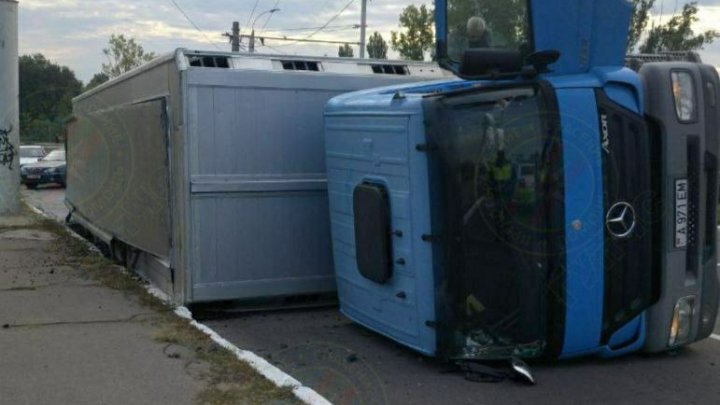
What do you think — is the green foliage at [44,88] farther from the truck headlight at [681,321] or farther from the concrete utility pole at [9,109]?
the truck headlight at [681,321]

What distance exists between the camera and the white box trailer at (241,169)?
290 inches

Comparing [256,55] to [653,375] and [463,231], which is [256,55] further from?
[653,375]

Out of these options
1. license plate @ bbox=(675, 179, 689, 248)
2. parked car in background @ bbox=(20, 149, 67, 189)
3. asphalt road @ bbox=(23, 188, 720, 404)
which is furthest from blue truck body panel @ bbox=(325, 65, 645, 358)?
parked car in background @ bbox=(20, 149, 67, 189)

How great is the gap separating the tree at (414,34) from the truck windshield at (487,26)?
18.4 meters

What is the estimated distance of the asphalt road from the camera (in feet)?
17.4

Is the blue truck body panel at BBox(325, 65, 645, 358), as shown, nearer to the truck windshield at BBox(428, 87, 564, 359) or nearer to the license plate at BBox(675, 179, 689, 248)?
the truck windshield at BBox(428, 87, 564, 359)

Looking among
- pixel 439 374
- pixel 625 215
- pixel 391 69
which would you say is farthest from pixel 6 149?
pixel 625 215

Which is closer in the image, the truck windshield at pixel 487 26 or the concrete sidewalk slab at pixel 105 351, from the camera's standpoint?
the concrete sidewalk slab at pixel 105 351

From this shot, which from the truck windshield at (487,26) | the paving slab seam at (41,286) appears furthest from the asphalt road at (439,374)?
the paving slab seam at (41,286)

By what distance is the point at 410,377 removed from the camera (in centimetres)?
576

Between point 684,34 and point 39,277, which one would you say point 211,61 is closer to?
point 39,277

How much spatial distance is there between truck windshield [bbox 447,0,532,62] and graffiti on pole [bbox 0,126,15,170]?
592 inches

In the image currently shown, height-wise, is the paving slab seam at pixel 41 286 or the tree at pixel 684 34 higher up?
the tree at pixel 684 34

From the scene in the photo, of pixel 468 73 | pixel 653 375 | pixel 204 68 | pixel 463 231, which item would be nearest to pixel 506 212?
pixel 463 231
